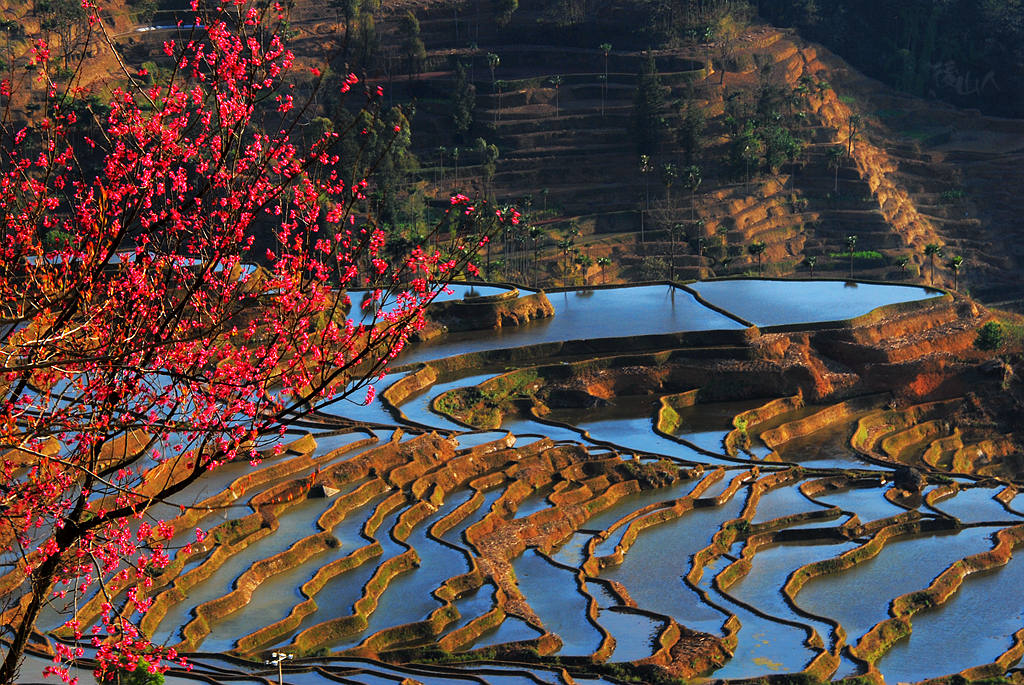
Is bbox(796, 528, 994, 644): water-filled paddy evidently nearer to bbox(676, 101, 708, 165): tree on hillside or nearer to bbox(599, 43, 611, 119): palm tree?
bbox(676, 101, 708, 165): tree on hillside

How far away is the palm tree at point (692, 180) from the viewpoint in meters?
122

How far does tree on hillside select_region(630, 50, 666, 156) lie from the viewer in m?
129

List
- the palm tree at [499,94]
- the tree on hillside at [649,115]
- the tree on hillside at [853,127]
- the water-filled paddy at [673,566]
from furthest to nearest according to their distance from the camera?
the tree on hillside at [853,127] → the palm tree at [499,94] → the tree on hillside at [649,115] → the water-filled paddy at [673,566]

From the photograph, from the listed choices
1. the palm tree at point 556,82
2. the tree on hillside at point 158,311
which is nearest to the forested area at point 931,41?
the palm tree at point 556,82

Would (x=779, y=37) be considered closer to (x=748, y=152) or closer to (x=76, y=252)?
(x=748, y=152)

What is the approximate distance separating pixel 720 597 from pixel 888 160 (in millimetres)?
97269

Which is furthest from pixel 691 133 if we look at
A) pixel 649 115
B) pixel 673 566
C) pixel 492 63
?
pixel 673 566

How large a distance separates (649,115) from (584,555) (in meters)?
81.9

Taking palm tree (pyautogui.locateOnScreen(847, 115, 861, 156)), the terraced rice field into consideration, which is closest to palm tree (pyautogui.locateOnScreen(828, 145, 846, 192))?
palm tree (pyautogui.locateOnScreen(847, 115, 861, 156))

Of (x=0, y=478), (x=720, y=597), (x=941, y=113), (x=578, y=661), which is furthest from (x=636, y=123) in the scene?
(x=0, y=478)

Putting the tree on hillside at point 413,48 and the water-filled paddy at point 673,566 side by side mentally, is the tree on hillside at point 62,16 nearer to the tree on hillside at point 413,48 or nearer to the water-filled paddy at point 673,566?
the tree on hillside at point 413,48

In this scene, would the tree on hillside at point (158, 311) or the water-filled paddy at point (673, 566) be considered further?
the water-filled paddy at point (673, 566)

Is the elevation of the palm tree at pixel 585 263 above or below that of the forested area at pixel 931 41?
below

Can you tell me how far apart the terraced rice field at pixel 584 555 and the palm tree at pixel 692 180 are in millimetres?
48267
